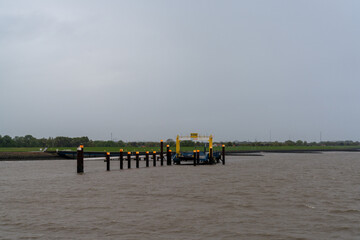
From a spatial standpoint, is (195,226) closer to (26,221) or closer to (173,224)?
(173,224)

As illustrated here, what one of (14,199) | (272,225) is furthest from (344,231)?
(14,199)

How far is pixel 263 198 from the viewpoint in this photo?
18859 mm

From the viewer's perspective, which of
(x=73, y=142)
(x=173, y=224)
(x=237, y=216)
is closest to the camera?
(x=173, y=224)

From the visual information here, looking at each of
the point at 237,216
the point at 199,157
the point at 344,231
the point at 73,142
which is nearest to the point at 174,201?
the point at 237,216

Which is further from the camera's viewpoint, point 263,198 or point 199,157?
point 199,157

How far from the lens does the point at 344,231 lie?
12203 millimetres

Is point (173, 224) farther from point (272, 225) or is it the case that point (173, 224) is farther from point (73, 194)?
point (73, 194)

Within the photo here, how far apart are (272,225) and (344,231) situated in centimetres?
233

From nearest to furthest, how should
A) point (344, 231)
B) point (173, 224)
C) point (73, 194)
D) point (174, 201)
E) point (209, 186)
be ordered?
point (344, 231)
point (173, 224)
point (174, 201)
point (73, 194)
point (209, 186)

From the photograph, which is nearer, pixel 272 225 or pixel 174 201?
pixel 272 225

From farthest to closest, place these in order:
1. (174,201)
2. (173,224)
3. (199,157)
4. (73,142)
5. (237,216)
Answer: (73,142) → (199,157) → (174,201) → (237,216) → (173,224)

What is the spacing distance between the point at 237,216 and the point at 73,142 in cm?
16231

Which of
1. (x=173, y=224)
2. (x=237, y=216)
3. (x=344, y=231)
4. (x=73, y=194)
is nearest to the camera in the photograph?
(x=344, y=231)

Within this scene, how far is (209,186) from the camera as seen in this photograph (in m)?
24.4
